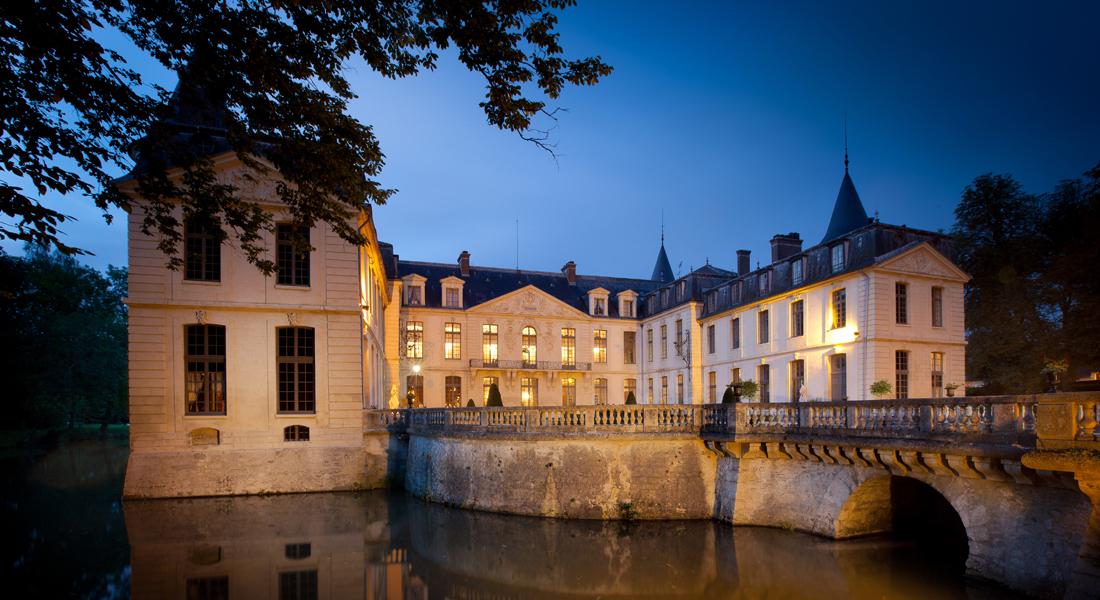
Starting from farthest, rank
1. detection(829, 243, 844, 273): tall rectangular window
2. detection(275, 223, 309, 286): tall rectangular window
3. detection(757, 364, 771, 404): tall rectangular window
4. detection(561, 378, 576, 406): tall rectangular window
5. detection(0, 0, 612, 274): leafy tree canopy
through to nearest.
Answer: detection(561, 378, 576, 406): tall rectangular window, detection(757, 364, 771, 404): tall rectangular window, detection(829, 243, 844, 273): tall rectangular window, detection(275, 223, 309, 286): tall rectangular window, detection(0, 0, 612, 274): leafy tree canopy

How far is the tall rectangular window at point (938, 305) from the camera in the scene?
21672 millimetres

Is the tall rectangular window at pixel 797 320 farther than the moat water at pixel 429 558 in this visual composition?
Yes

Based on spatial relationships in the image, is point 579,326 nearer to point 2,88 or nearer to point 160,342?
point 160,342

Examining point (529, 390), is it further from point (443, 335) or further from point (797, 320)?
point (797, 320)

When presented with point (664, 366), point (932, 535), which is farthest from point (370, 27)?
point (664, 366)

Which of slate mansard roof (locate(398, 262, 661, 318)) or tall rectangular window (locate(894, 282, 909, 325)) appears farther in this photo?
slate mansard roof (locate(398, 262, 661, 318))

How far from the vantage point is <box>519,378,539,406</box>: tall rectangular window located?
105 feet

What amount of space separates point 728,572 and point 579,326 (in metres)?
23.7

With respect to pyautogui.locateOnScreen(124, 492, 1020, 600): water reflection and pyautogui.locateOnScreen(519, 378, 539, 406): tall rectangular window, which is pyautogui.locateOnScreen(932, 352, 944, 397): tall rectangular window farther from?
pyautogui.locateOnScreen(519, 378, 539, 406): tall rectangular window

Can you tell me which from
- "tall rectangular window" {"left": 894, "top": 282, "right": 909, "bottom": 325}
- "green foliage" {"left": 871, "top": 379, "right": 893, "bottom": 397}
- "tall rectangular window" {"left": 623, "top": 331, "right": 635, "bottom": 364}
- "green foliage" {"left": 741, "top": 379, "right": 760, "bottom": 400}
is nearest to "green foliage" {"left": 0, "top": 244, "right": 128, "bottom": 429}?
"tall rectangular window" {"left": 623, "top": 331, "right": 635, "bottom": 364}

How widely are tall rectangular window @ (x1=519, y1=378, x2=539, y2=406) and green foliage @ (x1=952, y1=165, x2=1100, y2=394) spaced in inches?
765

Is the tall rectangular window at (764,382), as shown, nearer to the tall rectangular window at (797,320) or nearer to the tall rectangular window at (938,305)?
the tall rectangular window at (797,320)

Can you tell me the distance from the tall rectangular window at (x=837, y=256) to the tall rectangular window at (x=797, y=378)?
374 cm

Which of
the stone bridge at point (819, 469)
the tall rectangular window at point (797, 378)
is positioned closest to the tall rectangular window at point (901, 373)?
the tall rectangular window at point (797, 378)
